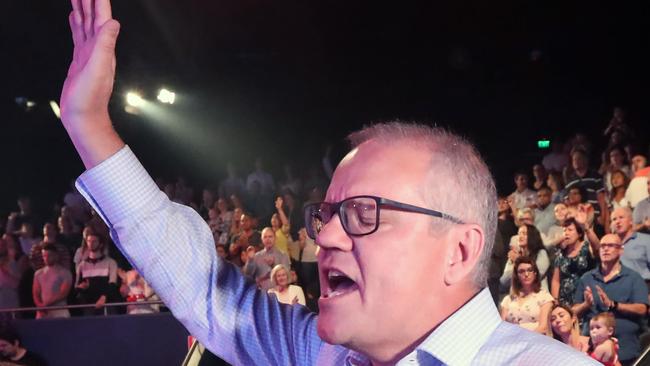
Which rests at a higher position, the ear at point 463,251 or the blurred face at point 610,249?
the ear at point 463,251

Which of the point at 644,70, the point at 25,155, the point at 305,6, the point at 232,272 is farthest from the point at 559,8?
the point at 232,272

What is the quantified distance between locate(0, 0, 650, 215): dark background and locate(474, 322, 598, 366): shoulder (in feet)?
26.8

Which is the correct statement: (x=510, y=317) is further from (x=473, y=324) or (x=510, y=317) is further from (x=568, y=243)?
(x=473, y=324)

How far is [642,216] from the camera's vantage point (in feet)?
16.4

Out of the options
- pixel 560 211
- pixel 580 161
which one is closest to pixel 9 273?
pixel 560 211

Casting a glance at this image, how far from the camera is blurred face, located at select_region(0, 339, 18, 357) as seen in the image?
513cm

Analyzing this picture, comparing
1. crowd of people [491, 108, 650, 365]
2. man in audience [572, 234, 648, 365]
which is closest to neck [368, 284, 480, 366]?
crowd of people [491, 108, 650, 365]

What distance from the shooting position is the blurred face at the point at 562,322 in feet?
13.9

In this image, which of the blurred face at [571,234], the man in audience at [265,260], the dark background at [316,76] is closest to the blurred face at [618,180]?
the blurred face at [571,234]

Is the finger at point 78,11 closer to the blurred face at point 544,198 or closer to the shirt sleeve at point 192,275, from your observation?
the shirt sleeve at point 192,275

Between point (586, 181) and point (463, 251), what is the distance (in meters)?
5.07

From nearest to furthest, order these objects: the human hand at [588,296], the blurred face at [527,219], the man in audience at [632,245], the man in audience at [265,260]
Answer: the human hand at [588,296]
the man in audience at [632,245]
the blurred face at [527,219]
the man in audience at [265,260]

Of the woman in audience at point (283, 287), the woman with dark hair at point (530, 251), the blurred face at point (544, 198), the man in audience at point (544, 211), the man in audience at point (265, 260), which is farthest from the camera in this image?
the man in audience at point (265, 260)

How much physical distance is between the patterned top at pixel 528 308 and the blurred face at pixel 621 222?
780 millimetres
